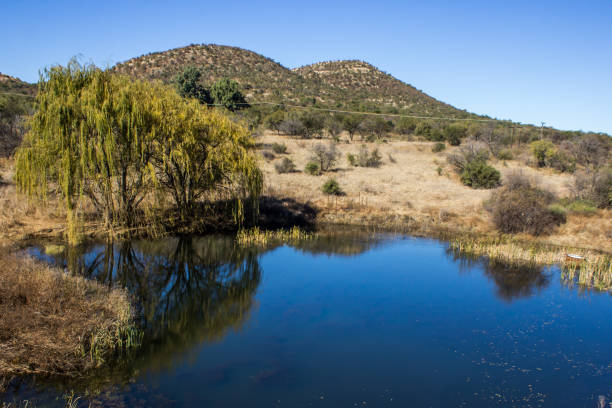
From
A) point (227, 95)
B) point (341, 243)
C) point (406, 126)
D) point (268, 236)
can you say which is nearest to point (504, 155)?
point (406, 126)

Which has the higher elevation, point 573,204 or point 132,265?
point 573,204

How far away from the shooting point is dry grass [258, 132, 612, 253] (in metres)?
22.0

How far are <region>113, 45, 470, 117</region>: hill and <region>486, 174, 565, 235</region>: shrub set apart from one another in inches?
1753

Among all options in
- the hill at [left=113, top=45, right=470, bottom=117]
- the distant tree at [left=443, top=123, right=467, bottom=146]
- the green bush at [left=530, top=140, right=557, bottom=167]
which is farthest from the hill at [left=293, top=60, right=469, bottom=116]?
the green bush at [left=530, top=140, right=557, bottom=167]

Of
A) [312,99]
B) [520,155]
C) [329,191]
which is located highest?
[312,99]

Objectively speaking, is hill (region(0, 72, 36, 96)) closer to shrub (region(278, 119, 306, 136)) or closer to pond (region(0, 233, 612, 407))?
shrub (region(278, 119, 306, 136))

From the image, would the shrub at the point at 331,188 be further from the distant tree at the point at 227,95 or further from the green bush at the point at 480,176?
the distant tree at the point at 227,95

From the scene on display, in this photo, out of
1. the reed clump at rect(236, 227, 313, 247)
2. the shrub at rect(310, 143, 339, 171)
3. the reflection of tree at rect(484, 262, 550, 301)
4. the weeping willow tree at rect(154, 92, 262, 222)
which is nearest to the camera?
the reflection of tree at rect(484, 262, 550, 301)

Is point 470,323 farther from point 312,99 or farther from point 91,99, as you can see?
point 312,99

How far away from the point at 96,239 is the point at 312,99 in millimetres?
53920

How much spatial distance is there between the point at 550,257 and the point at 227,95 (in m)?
39.8

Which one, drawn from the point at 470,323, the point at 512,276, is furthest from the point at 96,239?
the point at 512,276

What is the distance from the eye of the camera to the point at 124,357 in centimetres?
948

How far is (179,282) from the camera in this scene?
50.4ft
